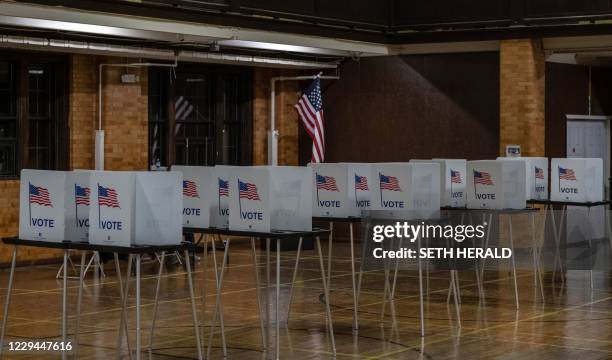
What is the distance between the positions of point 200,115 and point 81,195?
1162 centimetres

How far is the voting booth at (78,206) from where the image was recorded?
954 cm

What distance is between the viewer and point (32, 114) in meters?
18.1

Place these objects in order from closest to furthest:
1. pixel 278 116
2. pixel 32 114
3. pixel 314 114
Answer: pixel 32 114, pixel 314 114, pixel 278 116

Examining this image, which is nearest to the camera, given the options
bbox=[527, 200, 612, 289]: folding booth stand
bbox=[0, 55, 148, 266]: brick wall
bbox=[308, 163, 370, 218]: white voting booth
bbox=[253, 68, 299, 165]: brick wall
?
bbox=[308, 163, 370, 218]: white voting booth

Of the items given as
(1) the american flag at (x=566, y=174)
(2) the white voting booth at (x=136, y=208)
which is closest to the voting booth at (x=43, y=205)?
(2) the white voting booth at (x=136, y=208)

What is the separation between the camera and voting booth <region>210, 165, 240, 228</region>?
1069cm

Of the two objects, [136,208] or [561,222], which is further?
[561,222]

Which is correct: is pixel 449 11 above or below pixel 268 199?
above

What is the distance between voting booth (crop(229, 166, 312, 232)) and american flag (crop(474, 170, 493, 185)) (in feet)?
13.8

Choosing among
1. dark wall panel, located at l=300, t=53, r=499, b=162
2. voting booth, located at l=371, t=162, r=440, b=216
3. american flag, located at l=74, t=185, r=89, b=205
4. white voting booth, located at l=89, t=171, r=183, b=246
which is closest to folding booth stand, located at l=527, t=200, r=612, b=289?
voting booth, located at l=371, t=162, r=440, b=216

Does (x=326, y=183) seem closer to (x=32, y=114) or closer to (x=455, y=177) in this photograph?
(x=455, y=177)

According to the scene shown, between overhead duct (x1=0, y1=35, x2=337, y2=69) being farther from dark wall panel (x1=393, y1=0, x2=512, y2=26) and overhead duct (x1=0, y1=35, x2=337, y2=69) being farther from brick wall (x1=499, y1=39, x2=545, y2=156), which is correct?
brick wall (x1=499, y1=39, x2=545, y2=156)

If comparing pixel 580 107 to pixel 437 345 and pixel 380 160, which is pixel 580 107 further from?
pixel 437 345

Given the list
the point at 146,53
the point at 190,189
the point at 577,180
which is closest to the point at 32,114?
the point at 146,53
